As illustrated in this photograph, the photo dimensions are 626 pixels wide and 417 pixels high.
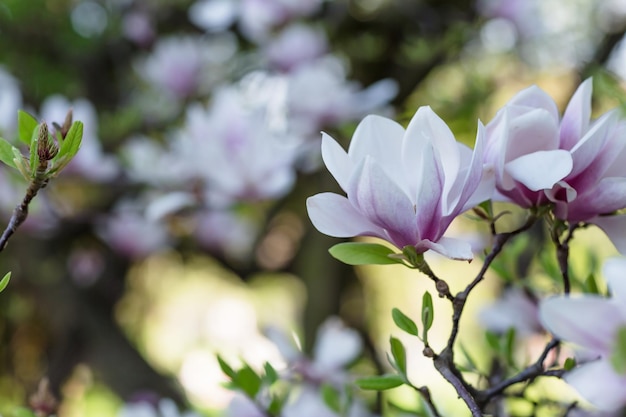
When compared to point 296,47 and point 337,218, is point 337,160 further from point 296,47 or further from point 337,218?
point 296,47

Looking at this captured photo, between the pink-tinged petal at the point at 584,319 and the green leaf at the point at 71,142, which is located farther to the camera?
the green leaf at the point at 71,142

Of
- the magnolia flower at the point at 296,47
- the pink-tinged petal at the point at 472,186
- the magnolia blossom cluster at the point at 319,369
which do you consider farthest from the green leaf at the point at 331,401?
the magnolia flower at the point at 296,47

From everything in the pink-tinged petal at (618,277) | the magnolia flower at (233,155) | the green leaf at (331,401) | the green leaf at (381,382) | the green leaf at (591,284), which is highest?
the magnolia flower at (233,155)

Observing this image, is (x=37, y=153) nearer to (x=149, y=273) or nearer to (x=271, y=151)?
(x=271, y=151)

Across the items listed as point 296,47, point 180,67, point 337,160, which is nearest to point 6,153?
point 337,160

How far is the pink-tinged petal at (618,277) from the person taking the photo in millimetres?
216

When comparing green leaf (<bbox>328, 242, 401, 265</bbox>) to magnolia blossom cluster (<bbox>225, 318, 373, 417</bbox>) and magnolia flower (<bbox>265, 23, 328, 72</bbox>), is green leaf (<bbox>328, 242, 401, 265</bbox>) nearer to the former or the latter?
magnolia blossom cluster (<bbox>225, 318, 373, 417</bbox>)

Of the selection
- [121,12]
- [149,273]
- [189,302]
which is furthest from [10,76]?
[189,302]

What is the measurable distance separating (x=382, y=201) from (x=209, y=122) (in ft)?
1.70

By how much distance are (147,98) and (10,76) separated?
351 millimetres

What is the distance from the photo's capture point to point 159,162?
0.88 meters

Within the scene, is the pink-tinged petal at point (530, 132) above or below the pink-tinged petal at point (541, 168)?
above

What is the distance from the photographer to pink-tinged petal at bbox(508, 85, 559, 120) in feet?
1.10

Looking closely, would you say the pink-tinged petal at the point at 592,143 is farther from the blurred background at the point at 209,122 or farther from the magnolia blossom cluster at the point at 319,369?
the blurred background at the point at 209,122
